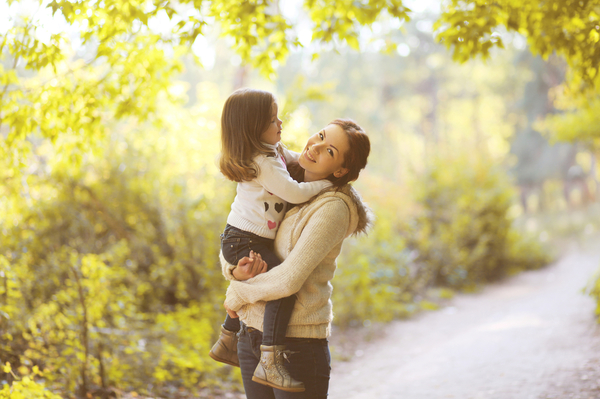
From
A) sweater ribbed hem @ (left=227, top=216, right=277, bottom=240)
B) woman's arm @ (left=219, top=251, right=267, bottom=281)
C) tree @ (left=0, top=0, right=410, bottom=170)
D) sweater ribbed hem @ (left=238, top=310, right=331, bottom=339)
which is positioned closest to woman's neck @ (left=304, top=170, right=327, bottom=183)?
sweater ribbed hem @ (left=227, top=216, right=277, bottom=240)

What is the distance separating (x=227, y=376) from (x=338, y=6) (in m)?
3.76

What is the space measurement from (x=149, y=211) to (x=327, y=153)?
17.0 feet

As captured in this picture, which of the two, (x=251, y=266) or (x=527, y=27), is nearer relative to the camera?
(x=251, y=266)

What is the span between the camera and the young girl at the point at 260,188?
75.6 inches

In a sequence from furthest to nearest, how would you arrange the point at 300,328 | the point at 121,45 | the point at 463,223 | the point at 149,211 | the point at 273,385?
the point at 463,223 < the point at 149,211 < the point at 121,45 < the point at 300,328 < the point at 273,385

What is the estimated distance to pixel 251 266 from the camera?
1.99 meters

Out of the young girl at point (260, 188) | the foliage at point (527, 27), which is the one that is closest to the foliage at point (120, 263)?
the young girl at point (260, 188)

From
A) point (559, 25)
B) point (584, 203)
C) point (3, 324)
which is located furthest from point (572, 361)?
point (584, 203)

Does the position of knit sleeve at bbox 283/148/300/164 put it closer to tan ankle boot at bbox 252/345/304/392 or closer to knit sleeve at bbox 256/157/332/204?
knit sleeve at bbox 256/157/332/204

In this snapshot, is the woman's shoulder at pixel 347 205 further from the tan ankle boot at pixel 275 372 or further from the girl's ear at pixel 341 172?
the tan ankle boot at pixel 275 372

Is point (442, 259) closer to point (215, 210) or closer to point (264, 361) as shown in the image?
point (215, 210)

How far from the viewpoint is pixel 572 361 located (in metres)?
4.78

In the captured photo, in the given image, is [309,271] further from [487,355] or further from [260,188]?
[487,355]

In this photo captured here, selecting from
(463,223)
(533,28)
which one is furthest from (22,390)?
(463,223)
